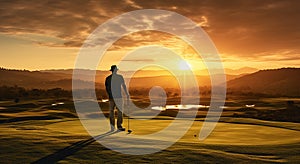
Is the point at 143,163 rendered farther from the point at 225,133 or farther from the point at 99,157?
the point at 225,133

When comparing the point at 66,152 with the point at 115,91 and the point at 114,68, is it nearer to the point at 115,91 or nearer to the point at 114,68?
the point at 115,91

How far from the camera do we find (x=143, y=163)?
9.25m

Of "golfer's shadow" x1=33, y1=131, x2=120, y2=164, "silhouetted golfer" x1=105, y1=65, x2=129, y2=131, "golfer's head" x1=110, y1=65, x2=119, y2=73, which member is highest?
"golfer's head" x1=110, y1=65, x2=119, y2=73

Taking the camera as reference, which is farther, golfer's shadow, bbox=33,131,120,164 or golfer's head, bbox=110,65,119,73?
golfer's head, bbox=110,65,119,73

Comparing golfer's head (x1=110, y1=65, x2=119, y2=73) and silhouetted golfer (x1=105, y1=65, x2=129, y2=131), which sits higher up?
golfer's head (x1=110, y1=65, x2=119, y2=73)

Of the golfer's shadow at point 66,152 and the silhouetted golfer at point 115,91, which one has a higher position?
the silhouetted golfer at point 115,91

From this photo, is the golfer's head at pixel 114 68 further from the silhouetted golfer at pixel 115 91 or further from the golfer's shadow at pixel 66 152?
the golfer's shadow at pixel 66 152

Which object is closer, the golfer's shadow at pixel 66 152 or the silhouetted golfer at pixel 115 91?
the golfer's shadow at pixel 66 152

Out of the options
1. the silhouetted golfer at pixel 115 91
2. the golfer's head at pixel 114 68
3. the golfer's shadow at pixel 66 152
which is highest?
the golfer's head at pixel 114 68

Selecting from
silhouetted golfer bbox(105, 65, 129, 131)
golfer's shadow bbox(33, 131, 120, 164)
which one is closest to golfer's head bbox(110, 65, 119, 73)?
silhouetted golfer bbox(105, 65, 129, 131)

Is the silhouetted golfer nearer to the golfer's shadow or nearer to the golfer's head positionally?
the golfer's head

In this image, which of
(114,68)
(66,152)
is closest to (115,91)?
(114,68)

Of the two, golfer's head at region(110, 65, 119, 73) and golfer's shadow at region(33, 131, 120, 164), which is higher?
golfer's head at region(110, 65, 119, 73)

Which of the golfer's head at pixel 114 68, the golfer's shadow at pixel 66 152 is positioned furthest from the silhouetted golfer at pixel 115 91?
the golfer's shadow at pixel 66 152
